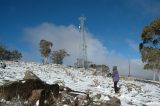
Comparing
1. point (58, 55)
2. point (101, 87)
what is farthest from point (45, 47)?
point (101, 87)

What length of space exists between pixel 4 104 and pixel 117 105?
5068 mm

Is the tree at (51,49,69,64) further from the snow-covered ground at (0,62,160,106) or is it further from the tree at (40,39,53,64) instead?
the snow-covered ground at (0,62,160,106)

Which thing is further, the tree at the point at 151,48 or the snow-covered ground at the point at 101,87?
the tree at the point at 151,48

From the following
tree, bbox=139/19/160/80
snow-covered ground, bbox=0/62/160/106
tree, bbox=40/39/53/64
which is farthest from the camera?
tree, bbox=40/39/53/64

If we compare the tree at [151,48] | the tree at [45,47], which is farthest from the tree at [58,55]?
the tree at [151,48]

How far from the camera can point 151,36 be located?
1794 inches

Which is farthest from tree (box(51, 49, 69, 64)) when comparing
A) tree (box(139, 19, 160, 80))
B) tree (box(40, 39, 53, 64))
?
tree (box(139, 19, 160, 80))

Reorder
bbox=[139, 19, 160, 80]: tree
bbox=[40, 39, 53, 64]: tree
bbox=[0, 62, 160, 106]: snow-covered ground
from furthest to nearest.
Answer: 1. bbox=[40, 39, 53, 64]: tree
2. bbox=[139, 19, 160, 80]: tree
3. bbox=[0, 62, 160, 106]: snow-covered ground

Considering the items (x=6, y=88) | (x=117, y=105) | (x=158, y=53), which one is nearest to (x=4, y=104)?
(x=6, y=88)

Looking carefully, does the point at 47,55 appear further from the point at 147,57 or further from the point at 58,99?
the point at 58,99

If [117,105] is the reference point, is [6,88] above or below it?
above

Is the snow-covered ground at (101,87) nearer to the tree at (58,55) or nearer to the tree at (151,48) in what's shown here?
the tree at (151,48)

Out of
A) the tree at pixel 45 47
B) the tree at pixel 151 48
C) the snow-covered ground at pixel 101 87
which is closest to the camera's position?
the snow-covered ground at pixel 101 87

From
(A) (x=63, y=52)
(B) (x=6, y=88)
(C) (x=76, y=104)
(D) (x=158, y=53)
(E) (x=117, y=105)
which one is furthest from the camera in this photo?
(A) (x=63, y=52)
